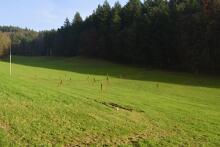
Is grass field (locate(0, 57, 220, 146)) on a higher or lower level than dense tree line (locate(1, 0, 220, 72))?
lower

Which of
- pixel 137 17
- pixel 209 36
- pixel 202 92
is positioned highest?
pixel 137 17

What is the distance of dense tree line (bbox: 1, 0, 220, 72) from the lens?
205 feet

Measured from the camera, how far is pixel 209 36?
61.2 metres

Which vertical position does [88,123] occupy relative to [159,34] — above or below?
below

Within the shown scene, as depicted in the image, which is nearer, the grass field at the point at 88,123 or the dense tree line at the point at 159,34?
the grass field at the point at 88,123

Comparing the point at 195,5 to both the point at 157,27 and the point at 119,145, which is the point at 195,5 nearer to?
the point at 157,27

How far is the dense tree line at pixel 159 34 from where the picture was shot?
62.4 metres

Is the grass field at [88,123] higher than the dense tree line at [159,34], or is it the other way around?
the dense tree line at [159,34]

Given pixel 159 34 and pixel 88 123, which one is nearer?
pixel 88 123

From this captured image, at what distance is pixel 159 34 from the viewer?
7631 centimetres

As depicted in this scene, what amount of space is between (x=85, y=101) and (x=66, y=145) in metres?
7.99

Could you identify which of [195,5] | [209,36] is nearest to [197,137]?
[209,36]

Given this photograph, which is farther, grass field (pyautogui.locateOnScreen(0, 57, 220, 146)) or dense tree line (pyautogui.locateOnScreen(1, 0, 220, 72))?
dense tree line (pyautogui.locateOnScreen(1, 0, 220, 72))

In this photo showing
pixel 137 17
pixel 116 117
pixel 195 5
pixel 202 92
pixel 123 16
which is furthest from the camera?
pixel 123 16
